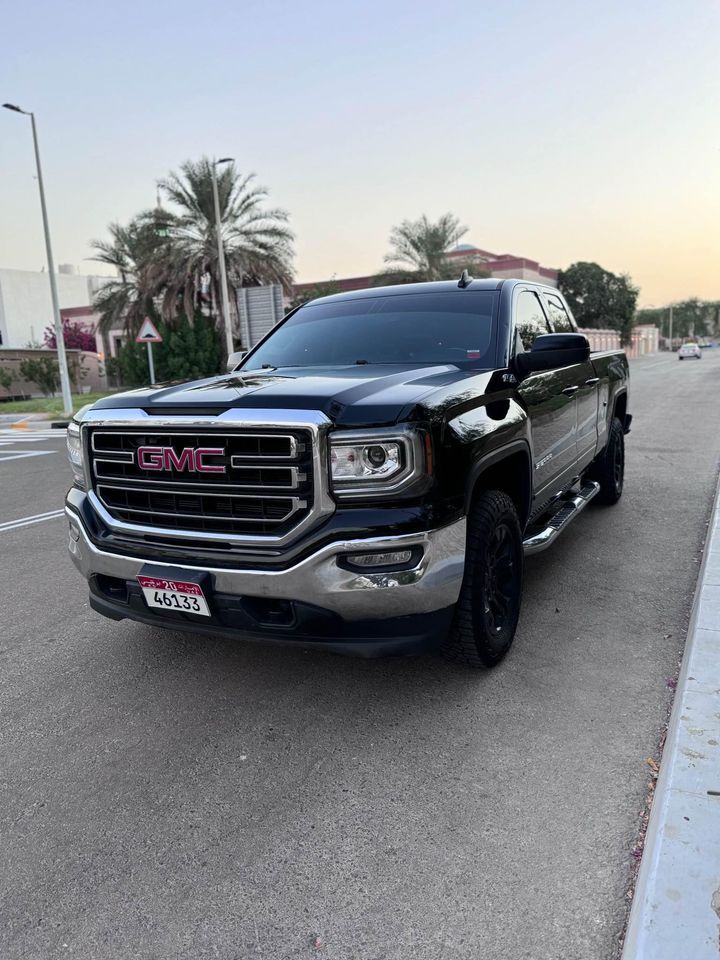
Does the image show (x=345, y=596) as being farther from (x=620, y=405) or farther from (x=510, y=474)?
(x=620, y=405)

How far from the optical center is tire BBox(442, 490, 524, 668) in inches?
128

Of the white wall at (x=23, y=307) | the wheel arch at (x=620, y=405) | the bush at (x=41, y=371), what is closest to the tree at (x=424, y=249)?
the bush at (x=41, y=371)

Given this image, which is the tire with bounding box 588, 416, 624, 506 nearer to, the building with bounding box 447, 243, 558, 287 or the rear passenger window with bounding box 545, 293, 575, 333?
the rear passenger window with bounding box 545, 293, 575, 333

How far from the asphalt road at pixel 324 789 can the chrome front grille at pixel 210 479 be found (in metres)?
0.89

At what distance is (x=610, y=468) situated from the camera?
265 inches

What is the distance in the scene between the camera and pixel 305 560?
2846 millimetres

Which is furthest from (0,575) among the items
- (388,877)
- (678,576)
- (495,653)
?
(678,576)

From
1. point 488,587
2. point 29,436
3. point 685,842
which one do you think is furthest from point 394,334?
point 29,436

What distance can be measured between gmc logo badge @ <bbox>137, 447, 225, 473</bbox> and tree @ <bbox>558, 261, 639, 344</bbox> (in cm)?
5884

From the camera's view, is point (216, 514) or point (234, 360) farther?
point (234, 360)

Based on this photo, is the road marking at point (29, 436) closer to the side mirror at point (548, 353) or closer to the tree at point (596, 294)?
the side mirror at point (548, 353)

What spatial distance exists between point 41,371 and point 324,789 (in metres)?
33.7

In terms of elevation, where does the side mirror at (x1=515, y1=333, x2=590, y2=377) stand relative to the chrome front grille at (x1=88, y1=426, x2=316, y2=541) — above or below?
above

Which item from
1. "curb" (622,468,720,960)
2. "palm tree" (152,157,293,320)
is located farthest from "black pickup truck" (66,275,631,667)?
"palm tree" (152,157,293,320)
